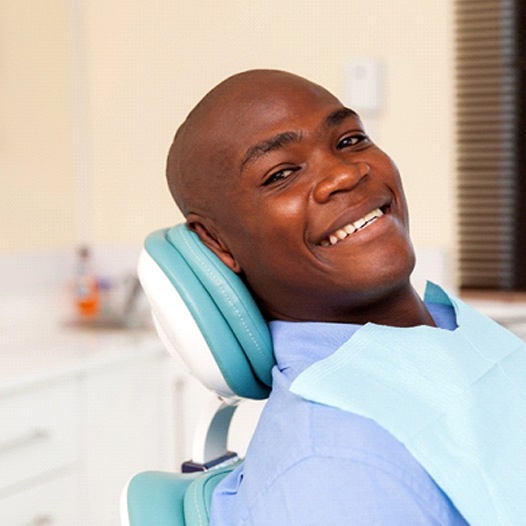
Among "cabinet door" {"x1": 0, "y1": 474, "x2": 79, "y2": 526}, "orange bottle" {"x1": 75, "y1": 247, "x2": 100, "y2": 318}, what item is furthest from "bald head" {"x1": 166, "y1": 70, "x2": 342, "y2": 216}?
"orange bottle" {"x1": 75, "y1": 247, "x2": 100, "y2": 318}

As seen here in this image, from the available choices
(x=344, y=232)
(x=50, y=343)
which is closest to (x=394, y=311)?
(x=344, y=232)

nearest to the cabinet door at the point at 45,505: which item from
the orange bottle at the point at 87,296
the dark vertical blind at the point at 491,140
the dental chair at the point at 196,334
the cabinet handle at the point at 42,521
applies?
the cabinet handle at the point at 42,521

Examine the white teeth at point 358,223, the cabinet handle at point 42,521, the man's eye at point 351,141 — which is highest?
the man's eye at point 351,141

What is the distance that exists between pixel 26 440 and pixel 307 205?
1450 millimetres

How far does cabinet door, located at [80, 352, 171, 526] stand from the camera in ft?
8.16

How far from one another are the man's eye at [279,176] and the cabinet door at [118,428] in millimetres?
1475

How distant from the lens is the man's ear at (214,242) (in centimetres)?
117

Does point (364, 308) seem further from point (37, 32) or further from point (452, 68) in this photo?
point (37, 32)

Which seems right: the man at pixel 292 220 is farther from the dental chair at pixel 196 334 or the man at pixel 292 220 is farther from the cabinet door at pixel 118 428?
the cabinet door at pixel 118 428

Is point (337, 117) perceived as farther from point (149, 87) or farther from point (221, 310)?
point (149, 87)

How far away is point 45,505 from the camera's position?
2.36 metres

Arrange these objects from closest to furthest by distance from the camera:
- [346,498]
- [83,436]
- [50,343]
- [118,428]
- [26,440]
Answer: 1. [346,498]
2. [26,440]
3. [83,436]
4. [118,428]
5. [50,343]

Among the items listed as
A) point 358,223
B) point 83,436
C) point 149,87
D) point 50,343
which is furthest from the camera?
point 149,87

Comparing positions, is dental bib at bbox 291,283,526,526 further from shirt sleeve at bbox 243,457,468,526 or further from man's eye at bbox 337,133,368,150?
man's eye at bbox 337,133,368,150
